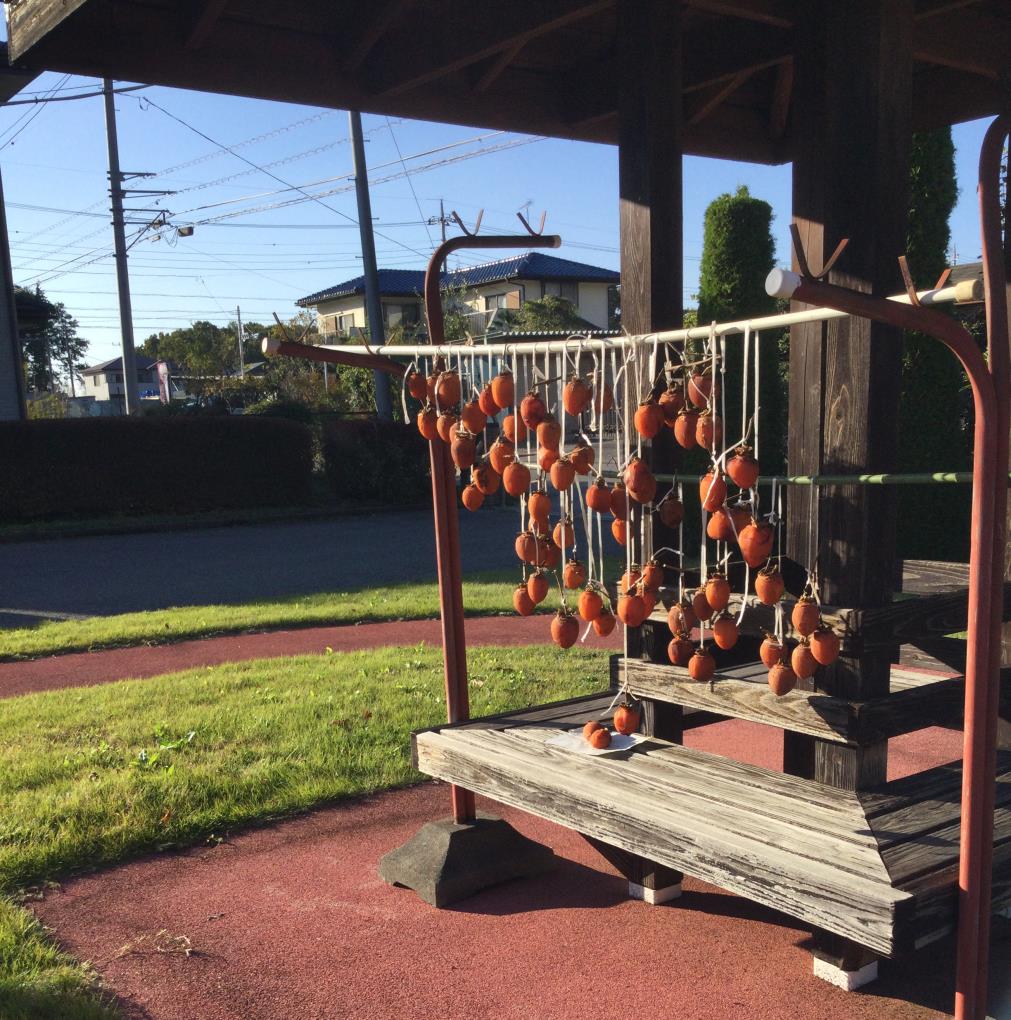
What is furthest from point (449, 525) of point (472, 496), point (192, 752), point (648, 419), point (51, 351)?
point (51, 351)

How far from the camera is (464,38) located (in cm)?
352

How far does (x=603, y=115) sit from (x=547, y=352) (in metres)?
1.95

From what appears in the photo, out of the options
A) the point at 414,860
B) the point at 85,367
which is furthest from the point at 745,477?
the point at 85,367

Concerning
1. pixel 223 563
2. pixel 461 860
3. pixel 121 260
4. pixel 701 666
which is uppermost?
pixel 121 260

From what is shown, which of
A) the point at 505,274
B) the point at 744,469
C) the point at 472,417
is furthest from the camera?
the point at 505,274

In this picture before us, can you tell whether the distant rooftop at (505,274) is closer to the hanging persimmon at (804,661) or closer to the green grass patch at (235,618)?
the green grass patch at (235,618)

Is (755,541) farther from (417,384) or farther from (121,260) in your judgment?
(121,260)

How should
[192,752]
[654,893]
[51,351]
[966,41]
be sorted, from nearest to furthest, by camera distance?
[654,893] < [966,41] < [192,752] < [51,351]

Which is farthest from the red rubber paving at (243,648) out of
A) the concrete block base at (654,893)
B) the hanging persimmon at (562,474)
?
the hanging persimmon at (562,474)

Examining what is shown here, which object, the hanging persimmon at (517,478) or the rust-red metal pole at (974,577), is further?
the hanging persimmon at (517,478)

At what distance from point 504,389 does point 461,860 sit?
1579mm

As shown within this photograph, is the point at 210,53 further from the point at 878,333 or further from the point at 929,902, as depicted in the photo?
the point at 929,902

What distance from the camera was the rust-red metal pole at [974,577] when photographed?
1782 mm

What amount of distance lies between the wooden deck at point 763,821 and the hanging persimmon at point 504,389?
1.03 meters
